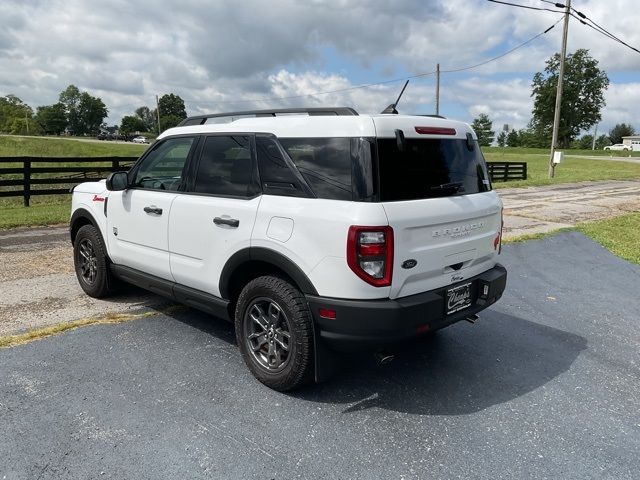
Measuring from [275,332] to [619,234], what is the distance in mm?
8863

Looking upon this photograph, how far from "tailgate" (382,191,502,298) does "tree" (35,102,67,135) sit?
150m

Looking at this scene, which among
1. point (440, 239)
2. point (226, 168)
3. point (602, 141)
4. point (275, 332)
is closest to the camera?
point (440, 239)

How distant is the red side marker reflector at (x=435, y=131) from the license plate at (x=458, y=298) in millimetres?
1055

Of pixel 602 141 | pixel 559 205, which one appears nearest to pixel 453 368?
pixel 559 205

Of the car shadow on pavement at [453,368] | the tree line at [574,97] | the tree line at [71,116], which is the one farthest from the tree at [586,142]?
the car shadow on pavement at [453,368]

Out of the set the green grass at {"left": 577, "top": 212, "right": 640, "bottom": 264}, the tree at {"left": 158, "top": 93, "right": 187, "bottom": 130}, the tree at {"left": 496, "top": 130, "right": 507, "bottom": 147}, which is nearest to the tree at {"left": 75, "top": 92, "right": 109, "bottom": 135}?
the tree at {"left": 158, "top": 93, "right": 187, "bottom": 130}

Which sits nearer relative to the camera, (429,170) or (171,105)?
(429,170)

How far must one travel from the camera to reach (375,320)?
2.97m

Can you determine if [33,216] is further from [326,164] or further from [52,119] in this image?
[52,119]

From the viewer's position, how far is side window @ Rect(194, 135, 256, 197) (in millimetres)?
3650

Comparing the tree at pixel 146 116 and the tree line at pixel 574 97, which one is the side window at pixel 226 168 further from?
the tree at pixel 146 116

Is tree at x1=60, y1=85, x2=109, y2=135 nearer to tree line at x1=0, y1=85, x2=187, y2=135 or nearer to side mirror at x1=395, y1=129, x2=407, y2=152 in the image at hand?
tree line at x1=0, y1=85, x2=187, y2=135

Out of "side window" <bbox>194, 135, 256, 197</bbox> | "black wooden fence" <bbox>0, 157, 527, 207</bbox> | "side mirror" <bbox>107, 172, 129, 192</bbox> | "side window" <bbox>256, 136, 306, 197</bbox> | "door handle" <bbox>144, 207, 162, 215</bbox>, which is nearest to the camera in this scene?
"side window" <bbox>256, 136, 306, 197</bbox>

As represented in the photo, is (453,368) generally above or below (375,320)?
below
